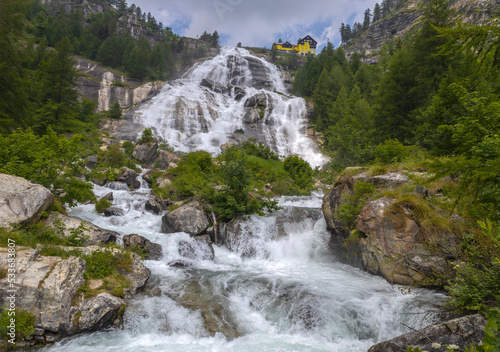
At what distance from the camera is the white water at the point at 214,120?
38219mm

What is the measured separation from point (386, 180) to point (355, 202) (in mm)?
1526

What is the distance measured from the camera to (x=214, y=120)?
A: 44.0 metres

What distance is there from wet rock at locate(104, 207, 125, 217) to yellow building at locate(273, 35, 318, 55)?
119 meters

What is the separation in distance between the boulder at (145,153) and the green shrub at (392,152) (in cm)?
2523

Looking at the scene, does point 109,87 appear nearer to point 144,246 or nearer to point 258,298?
point 144,246

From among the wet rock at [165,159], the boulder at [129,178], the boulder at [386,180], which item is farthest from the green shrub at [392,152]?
the wet rock at [165,159]

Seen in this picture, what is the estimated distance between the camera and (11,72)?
13945mm

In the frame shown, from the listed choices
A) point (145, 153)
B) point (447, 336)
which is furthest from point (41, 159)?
point (145, 153)

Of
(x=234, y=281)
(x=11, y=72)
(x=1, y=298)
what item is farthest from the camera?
(x=11, y=72)

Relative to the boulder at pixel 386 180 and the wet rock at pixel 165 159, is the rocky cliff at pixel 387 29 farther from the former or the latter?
the boulder at pixel 386 180

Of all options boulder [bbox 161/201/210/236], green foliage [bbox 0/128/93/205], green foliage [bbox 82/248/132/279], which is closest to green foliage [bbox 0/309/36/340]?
green foliage [bbox 82/248/132/279]

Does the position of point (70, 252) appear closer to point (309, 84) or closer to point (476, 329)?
point (476, 329)

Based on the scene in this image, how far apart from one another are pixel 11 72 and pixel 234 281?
16.7 meters

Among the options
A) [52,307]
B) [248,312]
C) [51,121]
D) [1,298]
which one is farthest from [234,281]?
[51,121]
